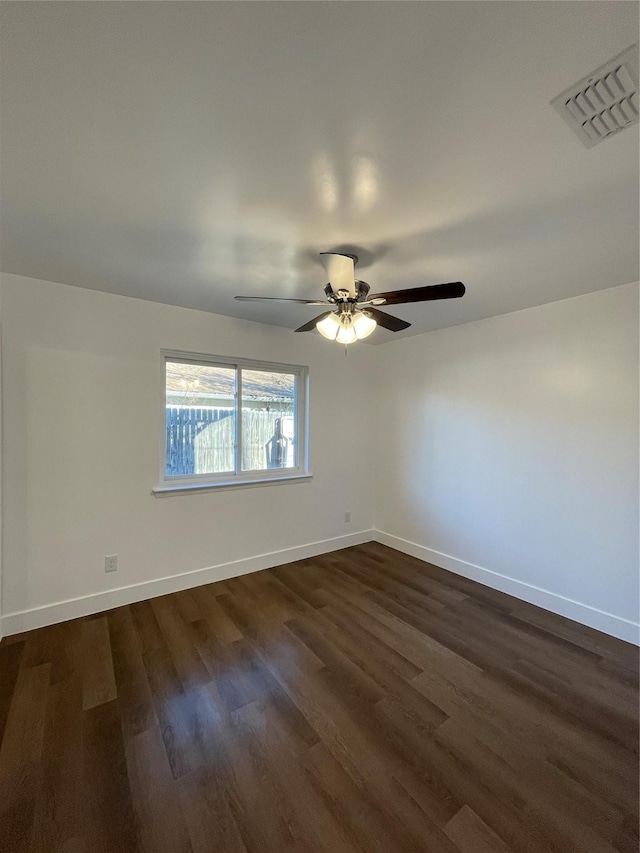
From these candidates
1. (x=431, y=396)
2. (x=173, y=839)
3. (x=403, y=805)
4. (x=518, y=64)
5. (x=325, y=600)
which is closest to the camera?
(x=518, y=64)

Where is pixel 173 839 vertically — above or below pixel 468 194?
below

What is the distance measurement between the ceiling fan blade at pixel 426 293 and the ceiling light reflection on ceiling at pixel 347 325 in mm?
155

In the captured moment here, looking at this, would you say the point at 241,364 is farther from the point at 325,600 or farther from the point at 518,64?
the point at 518,64

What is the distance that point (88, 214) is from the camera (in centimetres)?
162

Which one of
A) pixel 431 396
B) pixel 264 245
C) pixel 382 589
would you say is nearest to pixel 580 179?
pixel 264 245

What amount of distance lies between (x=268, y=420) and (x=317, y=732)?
250 cm

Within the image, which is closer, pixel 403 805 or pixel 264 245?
pixel 403 805

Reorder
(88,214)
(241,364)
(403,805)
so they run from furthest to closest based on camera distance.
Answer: (241,364)
(88,214)
(403,805)

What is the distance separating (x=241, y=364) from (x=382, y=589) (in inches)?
96.1

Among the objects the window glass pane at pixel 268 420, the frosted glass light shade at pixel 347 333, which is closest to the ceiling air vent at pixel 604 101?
the frosted glass light shade at pixel 347 333

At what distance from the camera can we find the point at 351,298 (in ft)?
6.31

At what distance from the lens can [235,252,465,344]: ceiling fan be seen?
173cm

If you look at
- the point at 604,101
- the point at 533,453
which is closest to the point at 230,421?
the point at 533,453

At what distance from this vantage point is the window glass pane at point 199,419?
2.99 meters
